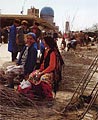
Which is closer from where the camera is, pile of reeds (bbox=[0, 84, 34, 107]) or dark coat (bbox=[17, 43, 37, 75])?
pile of reeds (bbox=[0, 84, 34, 107])

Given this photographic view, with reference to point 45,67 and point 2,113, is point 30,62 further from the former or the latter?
point 2,113

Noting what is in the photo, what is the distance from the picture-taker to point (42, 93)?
606cm

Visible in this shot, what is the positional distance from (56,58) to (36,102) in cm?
86

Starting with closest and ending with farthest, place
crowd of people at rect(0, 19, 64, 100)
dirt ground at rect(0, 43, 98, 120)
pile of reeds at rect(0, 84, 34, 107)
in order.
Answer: dirt ground at rect(0, 43, 98, 120)
pile of reeds at rect(0, 84, 34, 107)
crowd of people at rect(0, 19, 64, 100)

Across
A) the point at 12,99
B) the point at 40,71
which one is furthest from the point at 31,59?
the point at 12,99

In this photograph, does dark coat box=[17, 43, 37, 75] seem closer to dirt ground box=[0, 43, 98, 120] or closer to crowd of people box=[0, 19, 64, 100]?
crowd of people box=[0, 19, 64, 100]

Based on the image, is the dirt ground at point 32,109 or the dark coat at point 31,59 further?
the dark coat at point 31,59

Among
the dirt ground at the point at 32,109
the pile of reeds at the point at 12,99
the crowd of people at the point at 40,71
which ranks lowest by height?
the dirt ground at the point at 32,109

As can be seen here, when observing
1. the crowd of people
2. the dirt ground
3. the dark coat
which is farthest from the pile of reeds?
the dark coat

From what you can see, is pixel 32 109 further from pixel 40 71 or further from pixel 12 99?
pixel 40 71

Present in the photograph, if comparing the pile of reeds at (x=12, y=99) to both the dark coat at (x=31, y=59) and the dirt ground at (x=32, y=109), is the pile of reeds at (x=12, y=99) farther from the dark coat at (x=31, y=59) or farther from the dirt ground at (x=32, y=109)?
the dark coat at (x=31, y=59)

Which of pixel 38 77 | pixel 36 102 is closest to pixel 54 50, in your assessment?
pixel 38 77

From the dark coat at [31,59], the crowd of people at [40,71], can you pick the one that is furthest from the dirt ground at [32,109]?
the dark coat at [31,59]

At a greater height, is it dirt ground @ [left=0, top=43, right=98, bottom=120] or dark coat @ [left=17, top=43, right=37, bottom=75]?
dark coat @ [left=17, top=43, right=37, bottom=75]
